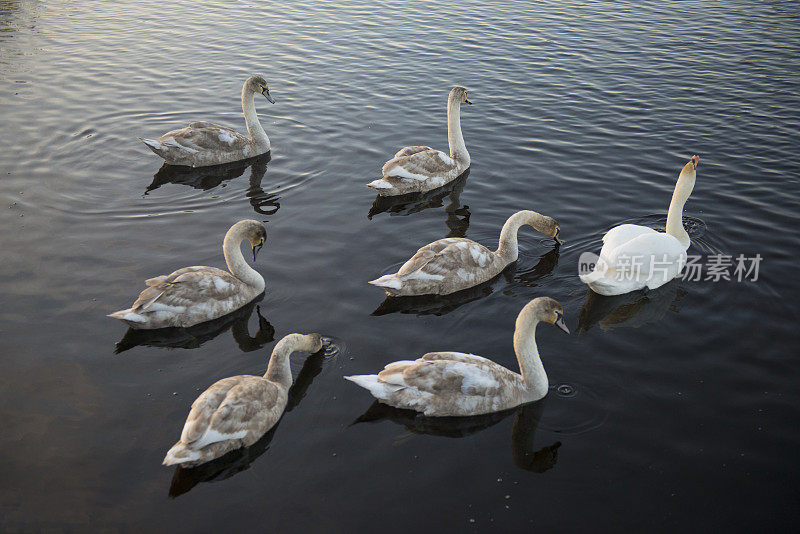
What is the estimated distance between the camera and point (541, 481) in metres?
7.79

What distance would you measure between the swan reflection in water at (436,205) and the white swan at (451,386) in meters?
5.18

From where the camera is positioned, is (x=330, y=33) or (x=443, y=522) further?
(x=330, y=33)

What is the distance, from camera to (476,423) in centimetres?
869

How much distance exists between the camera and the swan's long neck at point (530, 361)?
8875 mm

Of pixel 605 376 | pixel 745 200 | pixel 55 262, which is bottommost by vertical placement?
pixel 55 262

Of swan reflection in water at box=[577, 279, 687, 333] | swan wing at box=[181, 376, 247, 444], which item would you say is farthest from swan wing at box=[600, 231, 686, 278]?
swan wing at box=[181, 376, 247, 444]

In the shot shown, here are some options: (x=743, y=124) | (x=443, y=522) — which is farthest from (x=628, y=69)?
(x=443, y=522)

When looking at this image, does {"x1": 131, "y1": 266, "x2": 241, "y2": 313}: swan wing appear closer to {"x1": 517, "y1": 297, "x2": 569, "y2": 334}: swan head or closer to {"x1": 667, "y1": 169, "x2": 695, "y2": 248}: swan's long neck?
{"x1": 517, "y1": 297, "x2": 569, "y2": 334}: swan head

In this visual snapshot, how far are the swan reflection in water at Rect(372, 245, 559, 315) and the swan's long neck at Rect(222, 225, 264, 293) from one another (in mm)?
2071

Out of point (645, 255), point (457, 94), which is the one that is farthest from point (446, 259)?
point (457, 94)

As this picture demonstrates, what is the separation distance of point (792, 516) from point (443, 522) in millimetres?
3729

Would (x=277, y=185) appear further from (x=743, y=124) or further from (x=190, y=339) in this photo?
(x=743, y=124)

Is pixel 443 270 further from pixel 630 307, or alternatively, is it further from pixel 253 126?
pixel 253 126

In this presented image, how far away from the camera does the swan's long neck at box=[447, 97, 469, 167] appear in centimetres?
1598
